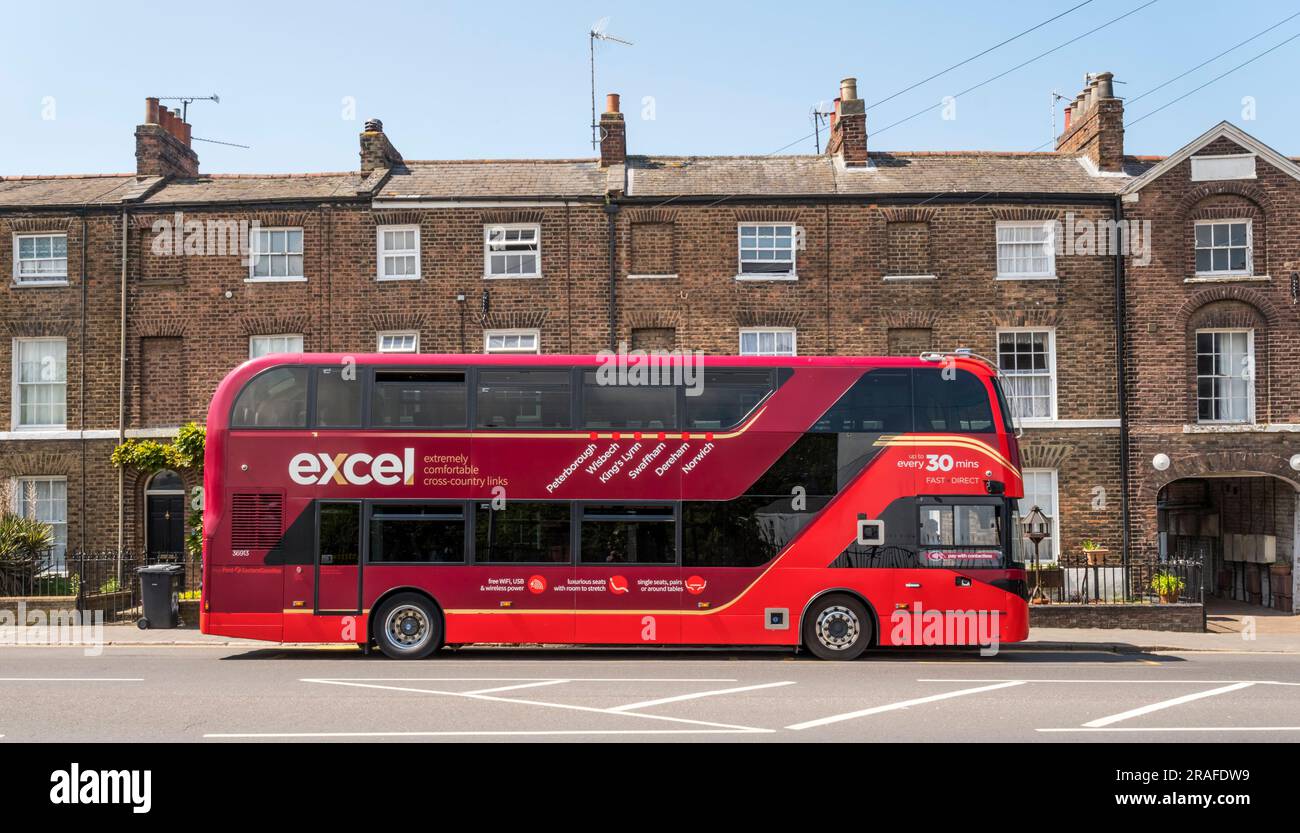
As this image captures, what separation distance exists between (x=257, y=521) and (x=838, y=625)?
8.10m

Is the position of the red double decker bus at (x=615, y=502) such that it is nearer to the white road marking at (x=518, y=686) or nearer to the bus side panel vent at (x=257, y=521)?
the bus side panel vent at (x=257, y=521)

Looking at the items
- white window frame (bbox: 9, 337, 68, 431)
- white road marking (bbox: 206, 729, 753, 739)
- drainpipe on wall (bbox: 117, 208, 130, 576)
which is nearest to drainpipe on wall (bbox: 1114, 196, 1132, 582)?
white road marking (bbox: 206, 729, 753, 739)

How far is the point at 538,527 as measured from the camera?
587 inches

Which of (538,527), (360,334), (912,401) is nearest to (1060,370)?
(912,401)

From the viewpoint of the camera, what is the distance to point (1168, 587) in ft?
67.8

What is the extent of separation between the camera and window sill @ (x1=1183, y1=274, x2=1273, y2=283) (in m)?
22.8

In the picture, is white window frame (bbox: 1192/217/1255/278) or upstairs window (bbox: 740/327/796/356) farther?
upstairs window (bbox: 740/327/796/356)

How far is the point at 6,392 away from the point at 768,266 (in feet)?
55.7

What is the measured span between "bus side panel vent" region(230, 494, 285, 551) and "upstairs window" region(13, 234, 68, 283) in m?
12.7

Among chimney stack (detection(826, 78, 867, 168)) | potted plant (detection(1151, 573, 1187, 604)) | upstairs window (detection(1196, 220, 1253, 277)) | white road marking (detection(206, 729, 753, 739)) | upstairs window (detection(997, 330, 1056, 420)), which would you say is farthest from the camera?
chimney stack (detection(826, 78, 867, 168))

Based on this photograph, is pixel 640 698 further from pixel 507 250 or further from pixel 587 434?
pixel 507 250

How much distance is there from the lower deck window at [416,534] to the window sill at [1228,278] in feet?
55.1

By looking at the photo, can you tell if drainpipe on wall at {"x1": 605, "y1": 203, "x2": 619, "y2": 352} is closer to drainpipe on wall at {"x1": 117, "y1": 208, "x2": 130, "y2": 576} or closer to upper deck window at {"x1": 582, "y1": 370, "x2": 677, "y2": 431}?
upper deck window at {"x1": 582, "y1": 370, "x2": 677, "y2": 431}

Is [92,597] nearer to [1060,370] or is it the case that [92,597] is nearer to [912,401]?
[912,401]
